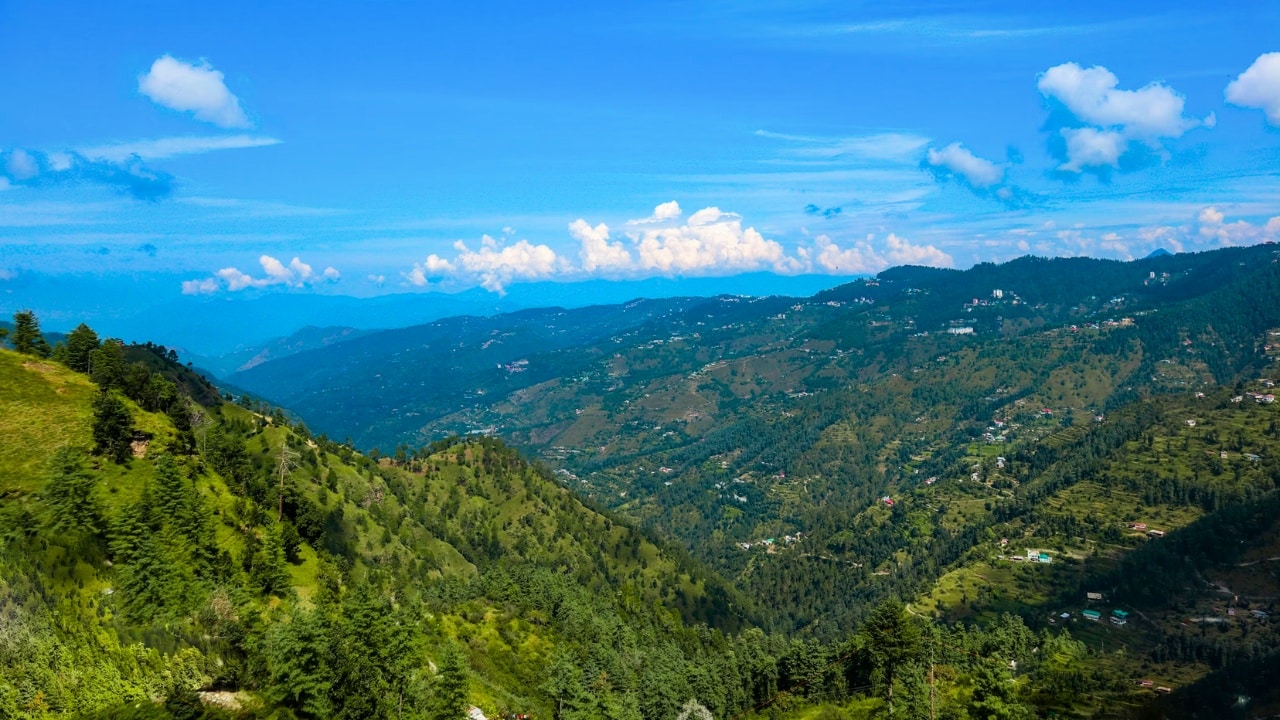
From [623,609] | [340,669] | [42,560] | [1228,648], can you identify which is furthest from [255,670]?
[1228,648]

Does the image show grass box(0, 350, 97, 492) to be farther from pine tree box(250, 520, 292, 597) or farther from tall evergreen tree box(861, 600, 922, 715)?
tall evergreen tree box(861, 600, 922, 715)

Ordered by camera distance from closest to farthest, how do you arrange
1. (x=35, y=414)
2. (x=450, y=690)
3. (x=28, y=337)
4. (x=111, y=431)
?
(x=450, y=690)
(x=111, y=431)
(x=35, y=414)
(x=28, y=337)

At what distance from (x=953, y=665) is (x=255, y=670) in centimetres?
9337

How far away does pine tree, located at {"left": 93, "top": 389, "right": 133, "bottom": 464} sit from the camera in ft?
277

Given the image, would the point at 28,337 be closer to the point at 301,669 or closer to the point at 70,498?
the point at 70,498

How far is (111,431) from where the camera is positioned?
85188mm

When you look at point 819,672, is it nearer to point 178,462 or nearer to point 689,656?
point 689,656

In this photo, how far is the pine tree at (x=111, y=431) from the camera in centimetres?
8444

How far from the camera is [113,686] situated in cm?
4666

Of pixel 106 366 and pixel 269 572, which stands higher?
pixel 106 366

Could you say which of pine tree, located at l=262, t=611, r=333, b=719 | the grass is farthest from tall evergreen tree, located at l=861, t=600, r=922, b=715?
the grass

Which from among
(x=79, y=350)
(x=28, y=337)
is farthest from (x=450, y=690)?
(x=28, y=337)

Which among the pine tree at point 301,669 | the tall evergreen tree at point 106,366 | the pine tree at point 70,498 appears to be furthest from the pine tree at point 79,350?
the pine tree at point 301,669

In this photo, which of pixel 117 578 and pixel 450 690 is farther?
pixel 117 578
